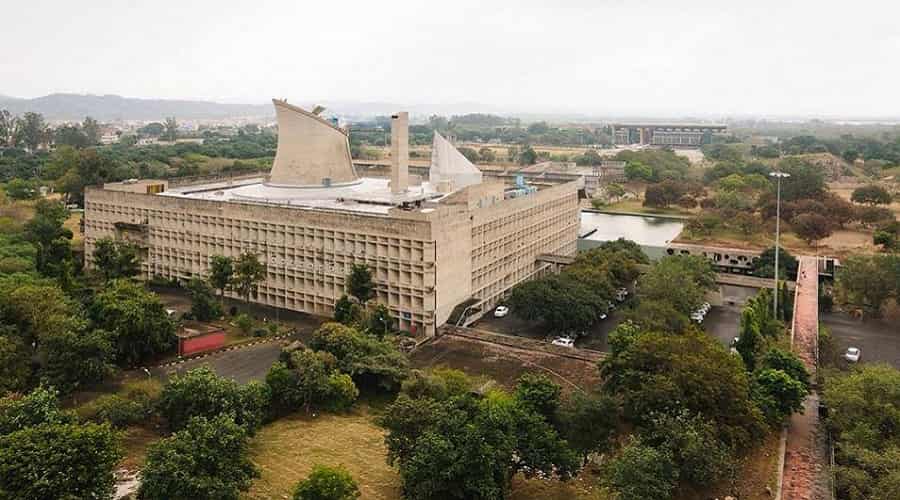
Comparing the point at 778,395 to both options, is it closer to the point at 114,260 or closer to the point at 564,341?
the point at 564,341

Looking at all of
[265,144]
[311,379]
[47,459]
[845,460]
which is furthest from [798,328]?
[265,144]

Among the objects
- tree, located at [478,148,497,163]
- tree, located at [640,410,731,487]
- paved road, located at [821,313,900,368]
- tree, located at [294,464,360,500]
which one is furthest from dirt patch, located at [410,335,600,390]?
tree, located at [478,148,497,163]

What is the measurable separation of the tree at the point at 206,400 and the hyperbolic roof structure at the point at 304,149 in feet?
81.8

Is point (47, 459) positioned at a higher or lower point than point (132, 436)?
higher

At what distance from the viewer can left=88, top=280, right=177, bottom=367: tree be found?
2986cm

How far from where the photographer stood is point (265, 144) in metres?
140

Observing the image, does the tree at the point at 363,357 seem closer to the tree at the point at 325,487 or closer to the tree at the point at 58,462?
the tree at the point at 325,487

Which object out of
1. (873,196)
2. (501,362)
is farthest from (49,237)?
(873,196)

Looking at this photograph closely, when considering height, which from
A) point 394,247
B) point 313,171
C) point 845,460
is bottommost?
point 845,460

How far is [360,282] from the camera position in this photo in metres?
35.7

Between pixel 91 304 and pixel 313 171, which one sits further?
pixel 313 171

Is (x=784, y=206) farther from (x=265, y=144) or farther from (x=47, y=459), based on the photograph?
(x=265, y=144)

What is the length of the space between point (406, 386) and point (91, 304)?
16.8m

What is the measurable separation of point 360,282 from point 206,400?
13.8m
